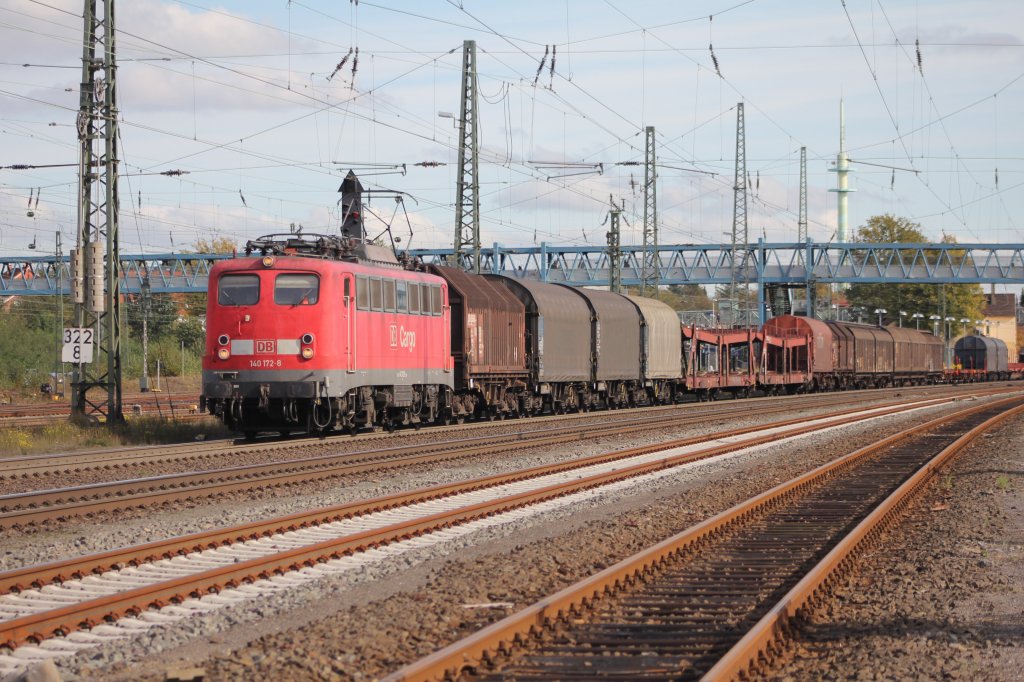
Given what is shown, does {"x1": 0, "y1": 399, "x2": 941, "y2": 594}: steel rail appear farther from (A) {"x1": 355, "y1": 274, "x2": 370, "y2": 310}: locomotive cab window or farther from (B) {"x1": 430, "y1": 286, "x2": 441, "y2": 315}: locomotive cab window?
(B) {"x1": 430, "y1": 286, "x2": 441, "y2": 315}: locomotive cab window

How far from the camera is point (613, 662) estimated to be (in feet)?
23.6

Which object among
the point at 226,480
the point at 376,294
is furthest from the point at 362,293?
the point at 226,480

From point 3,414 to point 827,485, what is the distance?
2702 cm

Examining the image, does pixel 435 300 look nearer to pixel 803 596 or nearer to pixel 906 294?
pixel 803 596

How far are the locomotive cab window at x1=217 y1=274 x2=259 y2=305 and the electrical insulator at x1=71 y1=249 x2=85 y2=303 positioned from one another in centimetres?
421

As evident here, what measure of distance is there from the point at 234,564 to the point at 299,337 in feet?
40.2

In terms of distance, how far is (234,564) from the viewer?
10078 millimetres

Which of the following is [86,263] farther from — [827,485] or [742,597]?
[742,597]

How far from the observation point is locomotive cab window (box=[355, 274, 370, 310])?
23.2m

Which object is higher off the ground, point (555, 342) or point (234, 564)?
point (555, 342)

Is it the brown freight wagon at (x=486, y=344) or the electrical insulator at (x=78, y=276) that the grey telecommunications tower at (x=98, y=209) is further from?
the brown freight wagon at (x=486, y=344)

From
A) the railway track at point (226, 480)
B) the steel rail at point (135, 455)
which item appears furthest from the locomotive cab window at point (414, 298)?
the railway track at point (226, 480)

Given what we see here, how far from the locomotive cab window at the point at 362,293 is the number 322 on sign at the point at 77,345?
5856 millimetres

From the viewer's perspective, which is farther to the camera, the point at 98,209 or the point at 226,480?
the point at 98,209
